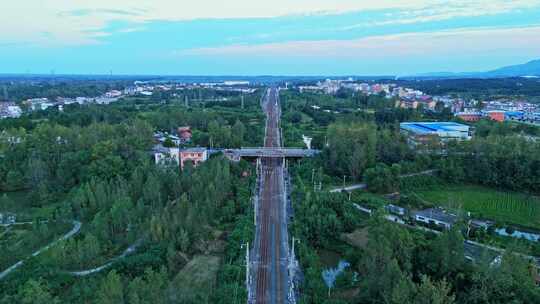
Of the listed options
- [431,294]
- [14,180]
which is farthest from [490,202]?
[14,180]

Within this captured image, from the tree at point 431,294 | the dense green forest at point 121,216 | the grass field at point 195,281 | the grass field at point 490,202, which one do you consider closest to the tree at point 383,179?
the grass field at point 490,202

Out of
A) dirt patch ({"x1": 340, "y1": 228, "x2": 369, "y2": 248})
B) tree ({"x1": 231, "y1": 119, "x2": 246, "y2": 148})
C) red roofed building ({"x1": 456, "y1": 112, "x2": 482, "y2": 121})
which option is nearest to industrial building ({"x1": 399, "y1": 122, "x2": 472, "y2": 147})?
red roofed building ({"x1": 456, "y1": 112, "x2": 482, "y2": 121})

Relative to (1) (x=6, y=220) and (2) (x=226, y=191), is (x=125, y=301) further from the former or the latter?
(1) (x=6, y=220)

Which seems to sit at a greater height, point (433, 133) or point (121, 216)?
point (433, 133)

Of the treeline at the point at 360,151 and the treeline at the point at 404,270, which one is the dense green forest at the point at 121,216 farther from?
the treeline at the point at 360,151

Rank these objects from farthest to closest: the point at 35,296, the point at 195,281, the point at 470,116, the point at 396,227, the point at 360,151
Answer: the point at 470,116 → the point at 360,151 → the point at 195,281 → the point at 396,227 → the point at 35,296

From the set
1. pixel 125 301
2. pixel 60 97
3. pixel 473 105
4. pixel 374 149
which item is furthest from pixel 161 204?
pixel 60 97

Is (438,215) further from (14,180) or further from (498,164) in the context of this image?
(14,180)
